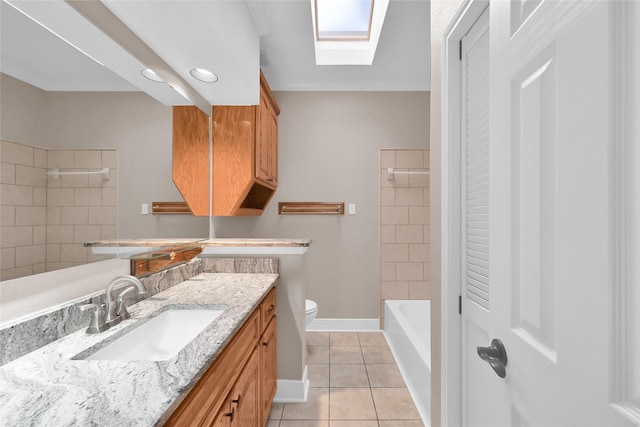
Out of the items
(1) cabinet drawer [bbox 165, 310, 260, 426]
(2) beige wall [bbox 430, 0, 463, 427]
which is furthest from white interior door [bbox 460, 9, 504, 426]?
(1) cabinet drawer [bbox 165, 310, 260, 426]

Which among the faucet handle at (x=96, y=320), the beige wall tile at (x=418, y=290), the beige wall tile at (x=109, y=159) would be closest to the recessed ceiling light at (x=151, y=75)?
the beige wall tile at (x=109, y=159)

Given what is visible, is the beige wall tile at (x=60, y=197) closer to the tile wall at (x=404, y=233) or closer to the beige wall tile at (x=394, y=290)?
the tile wall at (x=404, y=233)

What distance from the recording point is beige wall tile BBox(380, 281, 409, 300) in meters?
3.20

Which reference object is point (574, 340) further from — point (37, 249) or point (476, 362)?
point (37, 249)

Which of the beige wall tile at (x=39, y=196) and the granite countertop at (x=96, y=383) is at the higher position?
the beige wall tile at (x=39, y=196)

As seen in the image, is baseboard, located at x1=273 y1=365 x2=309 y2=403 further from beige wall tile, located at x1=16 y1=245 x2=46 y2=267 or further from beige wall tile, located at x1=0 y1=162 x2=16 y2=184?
beige wall tile, located at x1=0 y1=162 x2=16 y2=184

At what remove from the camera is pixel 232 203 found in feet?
7.75

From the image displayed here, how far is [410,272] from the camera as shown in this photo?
10.5 ft

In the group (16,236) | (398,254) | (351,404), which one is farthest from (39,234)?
(398,254)

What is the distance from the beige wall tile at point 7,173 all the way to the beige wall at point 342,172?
2.37m

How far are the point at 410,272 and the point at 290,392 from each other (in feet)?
5.82

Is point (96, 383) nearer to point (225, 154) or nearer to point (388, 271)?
point (225, 154)

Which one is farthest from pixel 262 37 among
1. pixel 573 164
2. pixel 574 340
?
pixel 574 340

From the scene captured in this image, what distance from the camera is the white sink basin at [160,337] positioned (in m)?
1.03
